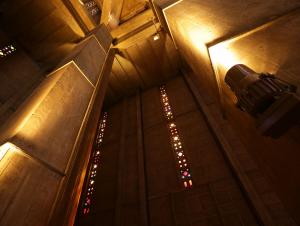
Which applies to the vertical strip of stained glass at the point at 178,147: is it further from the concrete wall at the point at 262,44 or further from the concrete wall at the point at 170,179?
the concrete wall at the point at 262,44

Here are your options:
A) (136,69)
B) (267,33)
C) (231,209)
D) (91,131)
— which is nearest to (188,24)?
(267,33)

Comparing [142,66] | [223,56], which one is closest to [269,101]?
[223,56]

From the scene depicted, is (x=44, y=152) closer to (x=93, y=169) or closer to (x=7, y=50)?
(x=93, y=169)

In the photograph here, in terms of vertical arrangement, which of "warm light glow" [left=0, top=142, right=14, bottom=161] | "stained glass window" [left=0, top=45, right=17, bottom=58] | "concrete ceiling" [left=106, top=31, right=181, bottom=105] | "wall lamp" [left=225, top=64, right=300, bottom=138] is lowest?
"wall lamp" [left=225, top=64, right=300, bottom=138]

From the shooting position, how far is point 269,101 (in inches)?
43.2

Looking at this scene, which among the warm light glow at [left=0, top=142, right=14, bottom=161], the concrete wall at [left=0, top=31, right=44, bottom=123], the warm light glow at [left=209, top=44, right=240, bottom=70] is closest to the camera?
the warm light glow at [left=0, top=142, right=14, bottom=161]

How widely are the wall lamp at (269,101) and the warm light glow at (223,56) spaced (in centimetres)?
59

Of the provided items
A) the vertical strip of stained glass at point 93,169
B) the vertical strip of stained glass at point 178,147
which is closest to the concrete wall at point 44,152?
the vertical strip of stained glass at point 178,147

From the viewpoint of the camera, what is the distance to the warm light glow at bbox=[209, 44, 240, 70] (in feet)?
6.19

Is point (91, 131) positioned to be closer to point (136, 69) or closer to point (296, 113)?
point (296, 113)

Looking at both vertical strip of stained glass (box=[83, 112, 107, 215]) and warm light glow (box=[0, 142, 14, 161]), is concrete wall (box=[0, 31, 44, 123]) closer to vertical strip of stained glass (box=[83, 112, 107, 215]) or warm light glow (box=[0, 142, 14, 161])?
vertical strip of stained glass (box=[83, 112, 107, 215])

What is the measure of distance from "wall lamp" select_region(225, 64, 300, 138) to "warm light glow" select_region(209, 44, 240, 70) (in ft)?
1.92

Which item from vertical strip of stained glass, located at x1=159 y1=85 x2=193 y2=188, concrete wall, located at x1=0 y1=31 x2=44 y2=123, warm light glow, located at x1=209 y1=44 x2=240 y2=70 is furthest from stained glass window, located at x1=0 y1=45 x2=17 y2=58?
warm light glow, located at x1=209 y1=44 x2=240 y2=70

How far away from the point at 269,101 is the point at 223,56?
3.34ft
